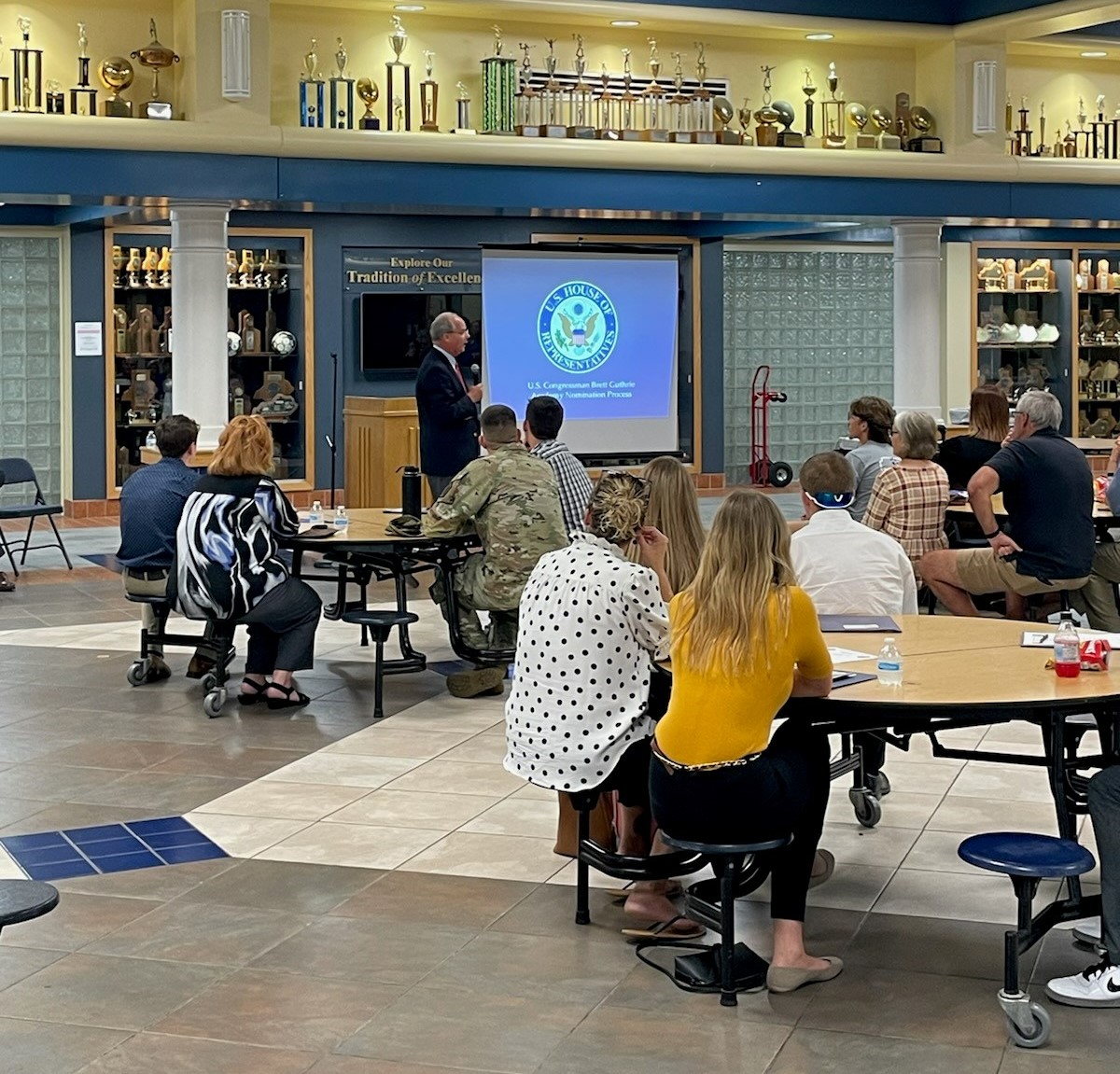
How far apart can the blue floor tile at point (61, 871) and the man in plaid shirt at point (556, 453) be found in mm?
3332

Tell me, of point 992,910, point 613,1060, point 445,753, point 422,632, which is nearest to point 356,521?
point 422,632

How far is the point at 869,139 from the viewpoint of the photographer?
13.7 metres

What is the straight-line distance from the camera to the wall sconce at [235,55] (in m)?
11.4

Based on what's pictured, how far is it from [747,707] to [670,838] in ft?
1.26

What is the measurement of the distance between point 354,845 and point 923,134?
976cm

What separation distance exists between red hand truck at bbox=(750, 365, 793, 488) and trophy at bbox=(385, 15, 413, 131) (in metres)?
6.20

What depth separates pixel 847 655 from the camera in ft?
16.0

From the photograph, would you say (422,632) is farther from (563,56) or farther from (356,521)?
(563,56)

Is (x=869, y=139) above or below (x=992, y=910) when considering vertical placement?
above

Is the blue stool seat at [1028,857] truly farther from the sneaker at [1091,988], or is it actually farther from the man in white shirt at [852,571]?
the man in white shirt at [852,571]

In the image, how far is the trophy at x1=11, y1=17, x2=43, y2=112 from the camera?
11.3 m

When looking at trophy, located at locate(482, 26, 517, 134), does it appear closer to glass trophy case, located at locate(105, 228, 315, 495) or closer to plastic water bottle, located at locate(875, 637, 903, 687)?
glass trophy case, located at locate(105, 228, 315, 495)

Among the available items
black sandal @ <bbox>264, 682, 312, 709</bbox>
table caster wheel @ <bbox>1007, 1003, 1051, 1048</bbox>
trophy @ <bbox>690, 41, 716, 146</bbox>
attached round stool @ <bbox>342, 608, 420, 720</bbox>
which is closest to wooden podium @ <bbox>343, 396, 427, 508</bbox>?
trophy @ <bbox>690, 41, 716, 146</bbox>

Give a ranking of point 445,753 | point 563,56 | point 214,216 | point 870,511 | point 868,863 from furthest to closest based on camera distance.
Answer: point 563,56 → point 214,216 → point 870,511 → point 445,753 → point 868,863
